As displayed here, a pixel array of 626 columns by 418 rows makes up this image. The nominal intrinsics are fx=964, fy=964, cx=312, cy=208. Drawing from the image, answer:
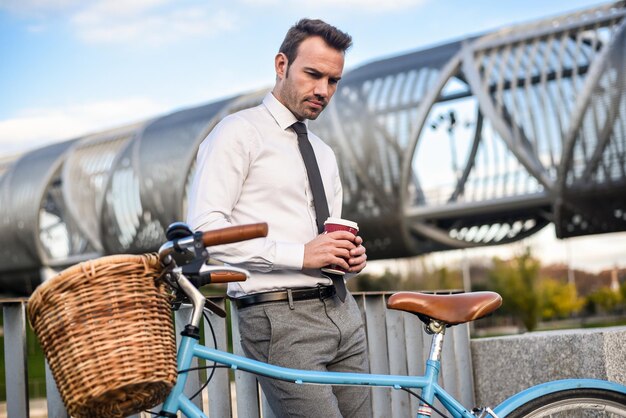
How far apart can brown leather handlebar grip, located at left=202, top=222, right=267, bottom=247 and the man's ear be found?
0.93 m

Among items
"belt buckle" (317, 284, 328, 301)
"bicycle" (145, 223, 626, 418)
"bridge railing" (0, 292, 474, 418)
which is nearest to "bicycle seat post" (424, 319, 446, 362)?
"bicycle" (145, 223, 626, 418)

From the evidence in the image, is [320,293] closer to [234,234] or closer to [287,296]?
[287,296]

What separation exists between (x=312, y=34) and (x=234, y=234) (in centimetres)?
98

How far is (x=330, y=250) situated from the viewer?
9.95 feet

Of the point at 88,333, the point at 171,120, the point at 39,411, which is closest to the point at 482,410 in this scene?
the point at 88,333

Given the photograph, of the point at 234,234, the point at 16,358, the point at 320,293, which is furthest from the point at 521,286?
the point at 234,234

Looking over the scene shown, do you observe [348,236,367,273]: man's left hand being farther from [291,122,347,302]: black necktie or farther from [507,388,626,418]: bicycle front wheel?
[507,388,626,418]: bicycle front wheel

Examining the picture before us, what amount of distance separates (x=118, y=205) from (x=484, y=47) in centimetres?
2063

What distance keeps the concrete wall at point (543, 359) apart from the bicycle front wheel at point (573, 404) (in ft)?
4.73

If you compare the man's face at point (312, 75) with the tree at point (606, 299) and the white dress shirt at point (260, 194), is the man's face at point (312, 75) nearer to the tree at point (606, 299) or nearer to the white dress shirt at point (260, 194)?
the white dress shirt at point (260, 194)

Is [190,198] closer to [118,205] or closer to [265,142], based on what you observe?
[265,142]

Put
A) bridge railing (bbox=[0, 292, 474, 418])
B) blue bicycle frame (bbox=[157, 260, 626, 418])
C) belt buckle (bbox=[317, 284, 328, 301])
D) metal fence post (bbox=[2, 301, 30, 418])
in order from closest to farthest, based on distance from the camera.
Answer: blue bicycle frame (bbox=[157, 260, 626, 418])
belt buckle (bbox=[317, 284, 328, 301])
metal fence post (bbox=[2, 301, 30, 418])
bridge railing (bbox=[0, 292, 474, 418])

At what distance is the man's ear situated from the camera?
11.0 feet

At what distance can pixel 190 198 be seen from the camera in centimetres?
319
